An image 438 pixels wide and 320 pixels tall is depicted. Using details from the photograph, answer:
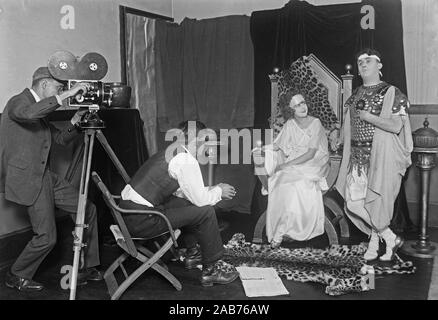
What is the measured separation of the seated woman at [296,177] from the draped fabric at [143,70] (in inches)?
59.6

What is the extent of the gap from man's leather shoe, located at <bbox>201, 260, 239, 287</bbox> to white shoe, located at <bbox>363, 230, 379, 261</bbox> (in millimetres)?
1046

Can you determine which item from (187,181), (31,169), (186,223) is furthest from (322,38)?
(31,169)

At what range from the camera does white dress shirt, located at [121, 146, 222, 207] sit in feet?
9.57

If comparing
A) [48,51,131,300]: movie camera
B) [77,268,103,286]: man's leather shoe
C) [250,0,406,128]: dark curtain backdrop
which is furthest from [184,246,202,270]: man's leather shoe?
[250,0,406,128]: dark curtain backdrop

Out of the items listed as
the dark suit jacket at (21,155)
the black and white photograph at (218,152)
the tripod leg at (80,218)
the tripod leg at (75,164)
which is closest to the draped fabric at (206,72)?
the black and white photograph at (218,152)

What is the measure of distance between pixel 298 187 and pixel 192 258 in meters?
0.96

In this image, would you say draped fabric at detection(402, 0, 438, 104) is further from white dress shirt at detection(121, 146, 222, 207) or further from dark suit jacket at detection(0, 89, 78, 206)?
dark suit jacket at detection(0, 89, 78, 206)

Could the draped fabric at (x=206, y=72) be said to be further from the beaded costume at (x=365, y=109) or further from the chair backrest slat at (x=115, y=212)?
the chair backrest slat at (x=115, y=212)

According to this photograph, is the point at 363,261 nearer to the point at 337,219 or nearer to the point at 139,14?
the point at 337,219

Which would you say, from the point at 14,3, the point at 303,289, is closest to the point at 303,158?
the point at 303,289

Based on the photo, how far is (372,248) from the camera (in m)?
3.61

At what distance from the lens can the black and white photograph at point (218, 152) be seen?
2955 mm

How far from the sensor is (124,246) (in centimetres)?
296

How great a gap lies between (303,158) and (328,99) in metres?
0.67
